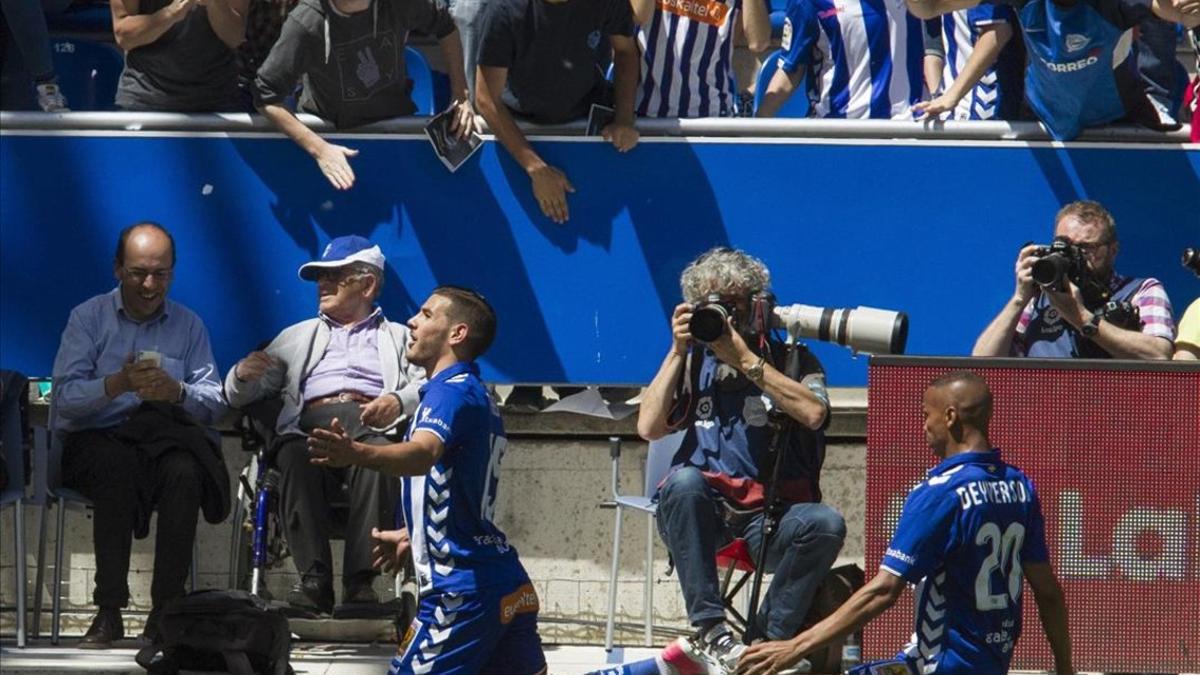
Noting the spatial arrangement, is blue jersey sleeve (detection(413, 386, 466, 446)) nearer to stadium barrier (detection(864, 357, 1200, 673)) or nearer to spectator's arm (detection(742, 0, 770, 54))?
stadium barrier (detection(864, 357, 1200, 673))

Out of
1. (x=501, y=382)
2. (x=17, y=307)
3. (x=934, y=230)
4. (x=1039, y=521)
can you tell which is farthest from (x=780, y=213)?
(x=17, y=307)

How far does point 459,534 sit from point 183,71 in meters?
3.13

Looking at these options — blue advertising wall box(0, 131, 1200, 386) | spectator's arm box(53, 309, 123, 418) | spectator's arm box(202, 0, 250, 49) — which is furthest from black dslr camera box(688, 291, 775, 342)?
spectator's arm box(202, 0, 250, 49)

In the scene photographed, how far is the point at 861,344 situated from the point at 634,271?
4.47ft

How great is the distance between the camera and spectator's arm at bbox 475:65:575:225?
337 inches

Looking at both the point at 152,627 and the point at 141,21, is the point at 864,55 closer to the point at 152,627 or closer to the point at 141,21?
the point at 141,21

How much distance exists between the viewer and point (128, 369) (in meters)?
8.26

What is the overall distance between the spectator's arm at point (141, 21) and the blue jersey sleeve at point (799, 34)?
266cm

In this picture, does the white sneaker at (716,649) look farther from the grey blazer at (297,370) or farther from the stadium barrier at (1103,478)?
the grey blazer at (297,370)

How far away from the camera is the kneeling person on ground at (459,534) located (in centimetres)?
673

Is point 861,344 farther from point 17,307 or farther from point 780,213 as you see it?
point 17,307

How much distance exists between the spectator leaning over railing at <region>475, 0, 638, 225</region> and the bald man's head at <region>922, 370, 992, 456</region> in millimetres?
2604

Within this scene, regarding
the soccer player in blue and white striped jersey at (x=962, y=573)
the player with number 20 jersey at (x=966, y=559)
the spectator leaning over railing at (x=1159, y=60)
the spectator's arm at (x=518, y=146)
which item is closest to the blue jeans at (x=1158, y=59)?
the spectator leaning over railing at (x=1159, y=60)

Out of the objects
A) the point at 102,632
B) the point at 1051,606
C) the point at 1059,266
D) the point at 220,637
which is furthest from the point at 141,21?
the point at 1051,606
